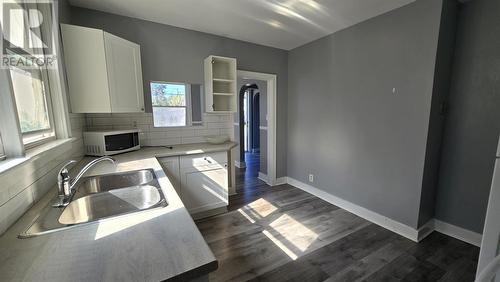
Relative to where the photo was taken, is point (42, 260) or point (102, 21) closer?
point (42, 260)

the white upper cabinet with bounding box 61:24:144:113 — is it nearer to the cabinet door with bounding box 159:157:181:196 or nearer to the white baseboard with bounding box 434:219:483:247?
the cabinet door with bounding box 159:157:181:196

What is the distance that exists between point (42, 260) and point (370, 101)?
2943 mm

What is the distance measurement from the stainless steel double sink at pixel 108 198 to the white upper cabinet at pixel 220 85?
1.54 m

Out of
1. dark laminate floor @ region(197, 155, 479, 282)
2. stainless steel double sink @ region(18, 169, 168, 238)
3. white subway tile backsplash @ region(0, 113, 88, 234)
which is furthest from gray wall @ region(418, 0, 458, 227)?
white subway tile backsplash @ region(0, 113, 88, 234)

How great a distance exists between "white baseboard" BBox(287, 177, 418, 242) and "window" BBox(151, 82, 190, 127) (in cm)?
233

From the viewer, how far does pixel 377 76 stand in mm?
2354

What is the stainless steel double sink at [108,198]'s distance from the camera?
107 cm

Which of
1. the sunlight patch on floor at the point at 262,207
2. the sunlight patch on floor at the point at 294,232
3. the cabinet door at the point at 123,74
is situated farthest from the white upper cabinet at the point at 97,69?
the sunlight patch on floor at the point at 294,232

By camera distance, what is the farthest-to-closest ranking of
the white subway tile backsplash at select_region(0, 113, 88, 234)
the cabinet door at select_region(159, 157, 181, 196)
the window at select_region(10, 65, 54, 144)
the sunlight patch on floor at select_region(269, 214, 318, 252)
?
1. the cabinet door at select_region(159, 157, 181, 196)
2. the sunlight patch on floor at select_region(269, 214, 318, 252)
3. the window at select_region(10, 65, 54, 144)
4. the white subway tile backsplash at select_region(0, 113, 88, 234)

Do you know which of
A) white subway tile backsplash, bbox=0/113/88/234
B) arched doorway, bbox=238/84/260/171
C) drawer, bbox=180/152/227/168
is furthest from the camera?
arched doorway, bbox=238/84/260/171

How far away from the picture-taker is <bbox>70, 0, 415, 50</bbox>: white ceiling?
2.07 m

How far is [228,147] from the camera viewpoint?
2.66 meters

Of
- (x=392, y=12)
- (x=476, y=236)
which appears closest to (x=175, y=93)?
(x=392, y=12)

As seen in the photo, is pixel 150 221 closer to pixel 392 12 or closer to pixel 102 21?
pixel 102 21
